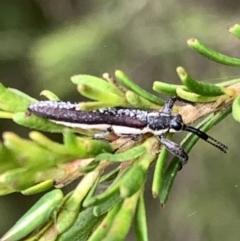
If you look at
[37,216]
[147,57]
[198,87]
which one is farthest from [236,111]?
[147,57]

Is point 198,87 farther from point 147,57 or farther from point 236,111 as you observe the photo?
point 147,57

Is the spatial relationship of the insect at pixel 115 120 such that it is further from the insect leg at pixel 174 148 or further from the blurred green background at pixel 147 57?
the blurred green background at pixel 147 57

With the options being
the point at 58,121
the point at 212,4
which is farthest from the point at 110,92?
the point at 212,4

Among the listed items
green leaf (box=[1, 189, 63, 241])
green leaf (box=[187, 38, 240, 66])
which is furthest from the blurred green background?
green leaf (box=[1, 189, 63, 241])

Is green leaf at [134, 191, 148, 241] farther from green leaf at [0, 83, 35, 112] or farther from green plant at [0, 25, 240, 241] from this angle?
green leaf at [0, 83, 35, 112]

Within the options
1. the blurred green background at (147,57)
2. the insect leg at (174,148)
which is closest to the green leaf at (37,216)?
the insect leg at (174,148)
